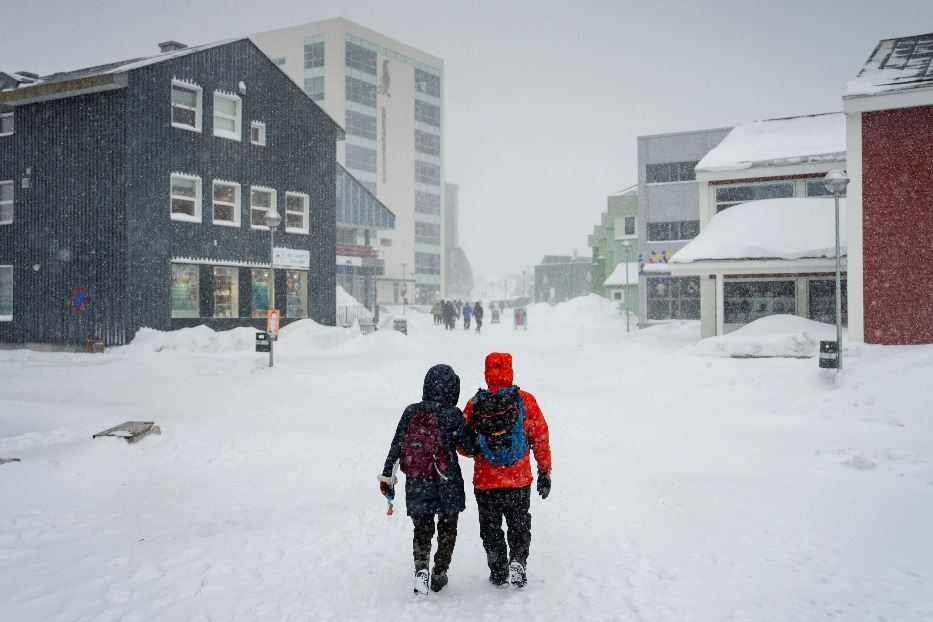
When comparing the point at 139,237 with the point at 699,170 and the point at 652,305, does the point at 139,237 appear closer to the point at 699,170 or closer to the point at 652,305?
the point at 699,170

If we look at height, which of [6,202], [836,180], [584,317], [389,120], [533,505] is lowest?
[533,505]

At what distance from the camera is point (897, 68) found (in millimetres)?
14867

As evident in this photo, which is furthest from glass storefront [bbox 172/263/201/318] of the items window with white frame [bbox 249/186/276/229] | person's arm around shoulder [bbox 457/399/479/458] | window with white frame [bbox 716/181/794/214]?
person's arm around shoulder [bbox 457/399/479/458]

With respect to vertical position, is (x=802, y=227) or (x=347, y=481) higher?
(x=802, y=227)

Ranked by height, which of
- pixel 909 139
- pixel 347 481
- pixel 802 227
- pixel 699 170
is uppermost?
pixel 699 170

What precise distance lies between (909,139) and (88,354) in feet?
73.8

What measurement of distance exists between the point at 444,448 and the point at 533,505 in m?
2.44

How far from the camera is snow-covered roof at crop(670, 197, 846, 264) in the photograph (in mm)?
17422

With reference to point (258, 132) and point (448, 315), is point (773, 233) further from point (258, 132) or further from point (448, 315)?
point (448, 315)

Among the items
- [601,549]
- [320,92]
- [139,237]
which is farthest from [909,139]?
[320,92]

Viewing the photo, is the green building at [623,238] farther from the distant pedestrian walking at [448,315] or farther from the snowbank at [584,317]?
the distant pedestrian walking at [448,315]

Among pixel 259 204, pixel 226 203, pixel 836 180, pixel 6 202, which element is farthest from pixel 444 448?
pixel 6 202

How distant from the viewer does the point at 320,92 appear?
7319cm

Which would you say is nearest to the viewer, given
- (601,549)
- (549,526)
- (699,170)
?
(601,549)
